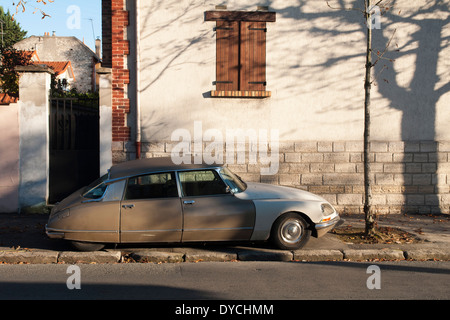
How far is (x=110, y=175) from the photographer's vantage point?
23.8 ft

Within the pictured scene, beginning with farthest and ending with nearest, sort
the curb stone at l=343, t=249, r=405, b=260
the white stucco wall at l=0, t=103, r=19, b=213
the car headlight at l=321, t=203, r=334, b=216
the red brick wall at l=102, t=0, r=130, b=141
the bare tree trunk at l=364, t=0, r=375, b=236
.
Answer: the red brick wall at l=102, t=0, r=130, b=141 → the white stucco wall at l=0, t=103, r=19, b=213 → the bare tree trunk at l=364, t=0, r=375, b=236 → the car headlight at l=321, t=203, r=334, b=216 → the curb stone at l=343, t=249, r=405, b=260

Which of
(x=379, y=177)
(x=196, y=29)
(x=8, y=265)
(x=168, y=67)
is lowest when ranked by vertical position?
(x=8, y=265)

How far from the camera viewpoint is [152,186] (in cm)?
712

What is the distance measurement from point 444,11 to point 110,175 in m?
8.33

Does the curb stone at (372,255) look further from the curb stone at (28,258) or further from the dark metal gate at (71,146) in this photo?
the dark metal gate at (71,146)

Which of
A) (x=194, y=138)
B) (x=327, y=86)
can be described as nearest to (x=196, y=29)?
(x=194, y=138)

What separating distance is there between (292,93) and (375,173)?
8.64 ft

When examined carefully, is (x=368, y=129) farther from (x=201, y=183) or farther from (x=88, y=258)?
(x=88, y=258)

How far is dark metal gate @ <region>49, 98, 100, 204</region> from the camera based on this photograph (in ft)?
34.7

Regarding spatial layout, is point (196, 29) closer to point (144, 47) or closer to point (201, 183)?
point (144, 47)
